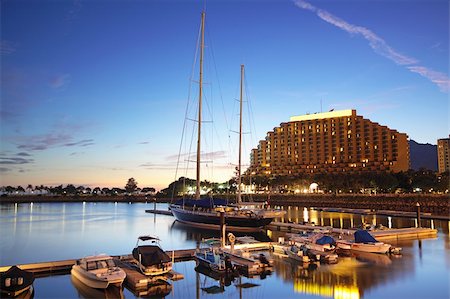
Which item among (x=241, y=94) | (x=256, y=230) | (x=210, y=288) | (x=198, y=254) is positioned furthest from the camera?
(x=241, y=94)

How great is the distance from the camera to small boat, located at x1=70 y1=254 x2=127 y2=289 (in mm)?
18734

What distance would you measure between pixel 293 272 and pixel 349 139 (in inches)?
6234

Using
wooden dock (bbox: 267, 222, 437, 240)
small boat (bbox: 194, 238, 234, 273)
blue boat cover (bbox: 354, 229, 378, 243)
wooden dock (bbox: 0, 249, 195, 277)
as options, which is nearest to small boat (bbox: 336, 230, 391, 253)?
blue boat cover (bbox: 354, 229, 378, 243)

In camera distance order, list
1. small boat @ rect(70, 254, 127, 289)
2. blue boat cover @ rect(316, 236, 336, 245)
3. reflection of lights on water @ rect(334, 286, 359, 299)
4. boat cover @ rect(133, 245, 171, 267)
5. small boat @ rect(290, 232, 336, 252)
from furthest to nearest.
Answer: blue boat cover @ rect(316, 236, 336, 245), small boat @ rect(290, 232, 336, 252), boat cover @ rect(133, 245, 171, 267), small boat @ rect(70, 254, 127, 289), reflection of lights on water @ rect(334, 286, 359, 299)

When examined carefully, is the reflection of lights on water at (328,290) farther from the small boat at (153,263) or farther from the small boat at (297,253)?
the small boat at (153,263)

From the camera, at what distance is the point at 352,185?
122562 mm

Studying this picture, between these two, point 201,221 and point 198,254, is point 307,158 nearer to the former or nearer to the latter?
point 201,221

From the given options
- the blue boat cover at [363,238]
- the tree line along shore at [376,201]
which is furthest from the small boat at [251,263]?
the tree line along shore at [376,201]

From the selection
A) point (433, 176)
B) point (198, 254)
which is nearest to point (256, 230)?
point (198, 254)

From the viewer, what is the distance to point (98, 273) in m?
19.5

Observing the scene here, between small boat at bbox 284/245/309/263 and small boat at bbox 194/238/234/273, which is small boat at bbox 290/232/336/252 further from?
small boat at bbox 194/238/234/273

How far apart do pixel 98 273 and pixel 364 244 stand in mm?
19933

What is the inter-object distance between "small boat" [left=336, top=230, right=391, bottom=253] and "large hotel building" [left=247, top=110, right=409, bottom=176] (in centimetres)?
13908

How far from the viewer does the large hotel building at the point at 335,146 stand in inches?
6422
